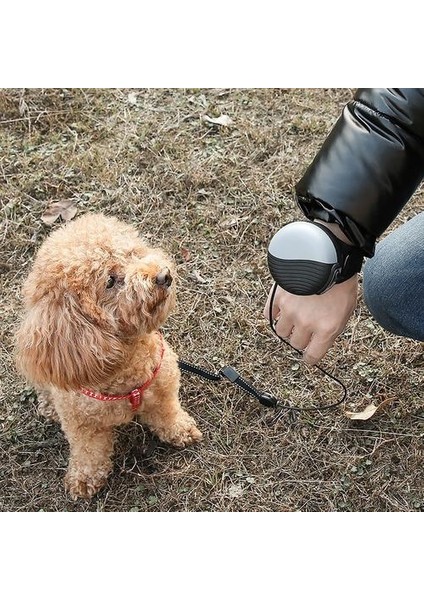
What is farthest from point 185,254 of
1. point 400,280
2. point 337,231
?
point 337,231

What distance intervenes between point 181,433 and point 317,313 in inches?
43.2

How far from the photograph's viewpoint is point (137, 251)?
215 centimetres

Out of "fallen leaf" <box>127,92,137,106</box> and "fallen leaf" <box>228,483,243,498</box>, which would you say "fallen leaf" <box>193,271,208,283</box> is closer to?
"fallen leaf" <box>228,483,243,498</box>

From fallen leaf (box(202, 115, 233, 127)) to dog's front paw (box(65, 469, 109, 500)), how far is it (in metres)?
1.90

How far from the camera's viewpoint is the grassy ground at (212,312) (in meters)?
2.44

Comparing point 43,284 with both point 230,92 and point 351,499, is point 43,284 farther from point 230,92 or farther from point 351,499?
point 230,92

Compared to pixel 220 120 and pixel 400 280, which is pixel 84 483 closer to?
pixel 400 280

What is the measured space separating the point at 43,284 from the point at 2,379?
92cm

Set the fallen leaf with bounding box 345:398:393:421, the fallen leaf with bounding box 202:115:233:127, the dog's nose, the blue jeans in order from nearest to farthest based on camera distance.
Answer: the blue jeans, the dog's nose, the fallen leaf with bounding box 345:398:393:421, the fallen leaf with bounding box 202:115:233:127

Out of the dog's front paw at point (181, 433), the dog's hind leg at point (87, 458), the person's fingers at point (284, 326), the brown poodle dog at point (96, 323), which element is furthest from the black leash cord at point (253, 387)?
the person's fingers at point (284, 326)

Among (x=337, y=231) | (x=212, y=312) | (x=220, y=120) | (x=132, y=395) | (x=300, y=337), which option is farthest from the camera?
(x=220, y=120)

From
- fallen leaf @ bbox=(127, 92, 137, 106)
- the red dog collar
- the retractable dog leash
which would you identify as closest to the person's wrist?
the retractable dog leash

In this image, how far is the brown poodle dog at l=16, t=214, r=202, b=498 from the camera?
196 centimetres

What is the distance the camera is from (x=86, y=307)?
6.45 ft
